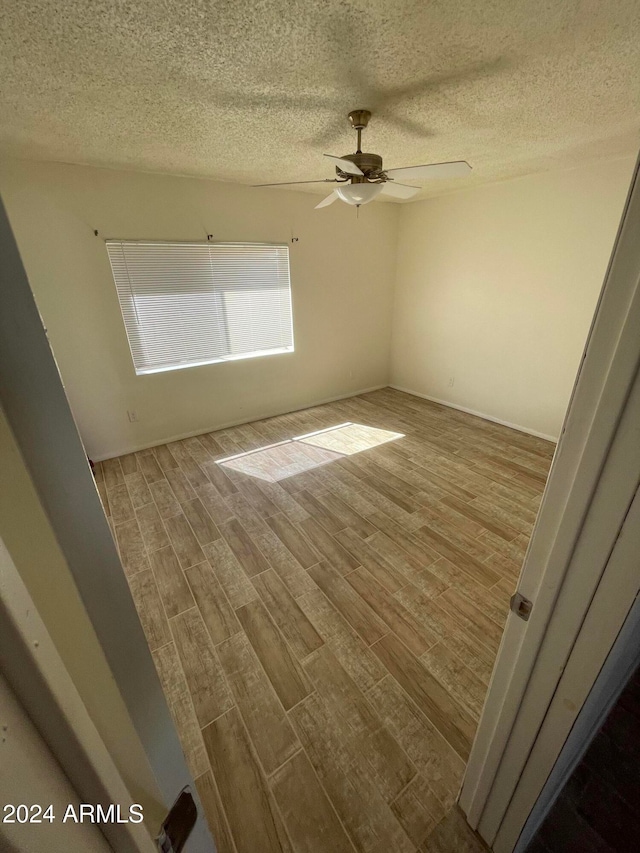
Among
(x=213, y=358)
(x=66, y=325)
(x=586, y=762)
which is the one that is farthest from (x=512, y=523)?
(x=66, y=325)

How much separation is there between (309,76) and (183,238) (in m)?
1.92

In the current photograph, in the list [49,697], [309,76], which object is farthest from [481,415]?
[49,697]

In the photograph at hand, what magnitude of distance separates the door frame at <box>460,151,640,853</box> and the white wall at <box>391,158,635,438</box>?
10.4 ft

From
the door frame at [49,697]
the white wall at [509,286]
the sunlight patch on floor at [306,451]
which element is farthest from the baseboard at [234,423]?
the door frame at [49,697]

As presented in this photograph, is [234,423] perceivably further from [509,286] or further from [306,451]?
[509,286]

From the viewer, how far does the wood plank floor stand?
1.12 metres

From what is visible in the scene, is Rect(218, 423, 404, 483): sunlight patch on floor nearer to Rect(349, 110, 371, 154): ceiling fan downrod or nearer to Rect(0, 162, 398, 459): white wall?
Rect(0, 162, 398, 459): white wall

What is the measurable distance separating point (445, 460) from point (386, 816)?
7.96 feet

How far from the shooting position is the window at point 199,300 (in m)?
2.90

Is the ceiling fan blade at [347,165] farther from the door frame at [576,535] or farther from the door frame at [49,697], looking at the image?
the door frame at [49,697]

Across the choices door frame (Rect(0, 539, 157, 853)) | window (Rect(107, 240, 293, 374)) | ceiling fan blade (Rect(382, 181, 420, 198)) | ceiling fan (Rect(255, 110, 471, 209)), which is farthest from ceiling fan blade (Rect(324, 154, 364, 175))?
door frame (Rect(0, 539, 157, 853))

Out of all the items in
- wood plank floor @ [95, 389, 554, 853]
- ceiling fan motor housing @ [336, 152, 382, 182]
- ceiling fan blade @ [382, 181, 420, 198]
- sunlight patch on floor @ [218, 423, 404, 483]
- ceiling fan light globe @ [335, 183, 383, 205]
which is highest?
ceiling fan motor housing @ [336, 152, 382, 182]

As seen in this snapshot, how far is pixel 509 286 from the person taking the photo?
340 centimetres

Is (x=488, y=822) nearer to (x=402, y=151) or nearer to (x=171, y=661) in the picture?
(x=171, y=661)
